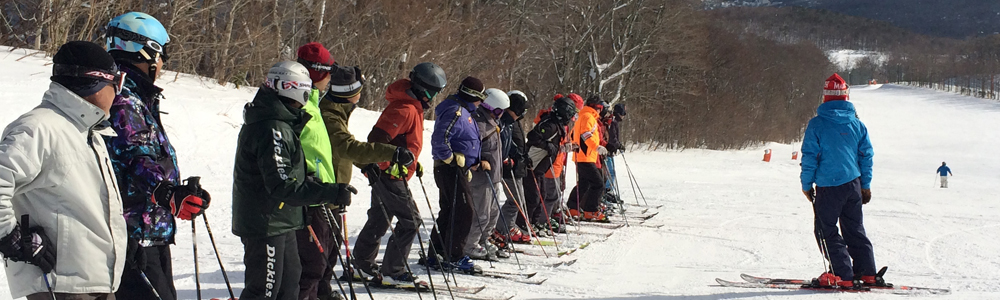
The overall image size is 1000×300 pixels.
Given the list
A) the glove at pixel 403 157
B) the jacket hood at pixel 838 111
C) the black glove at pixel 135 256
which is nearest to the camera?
the black glove at pixel 135 256

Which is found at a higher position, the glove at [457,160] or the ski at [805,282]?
the glove at [457,160]

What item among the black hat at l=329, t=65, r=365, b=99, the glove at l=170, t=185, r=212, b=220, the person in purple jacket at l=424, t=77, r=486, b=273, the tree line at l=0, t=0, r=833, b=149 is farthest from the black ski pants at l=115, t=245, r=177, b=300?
the tree line at l=0, t=0, r=833, b=149

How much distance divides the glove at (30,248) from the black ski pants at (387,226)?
8.74 feet

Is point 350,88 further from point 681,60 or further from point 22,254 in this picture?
point 681,60

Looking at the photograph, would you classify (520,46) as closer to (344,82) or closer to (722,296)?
(722,296)

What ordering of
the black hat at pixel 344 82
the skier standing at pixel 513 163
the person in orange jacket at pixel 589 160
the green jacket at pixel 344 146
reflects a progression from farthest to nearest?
the person in orange jacket at pixel 589 160, the skier standing at pixel 513 163, the black hat at pixel 344 82, the green jacket at pixel 344 146

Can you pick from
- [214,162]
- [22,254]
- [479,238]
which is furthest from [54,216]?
[214,162]

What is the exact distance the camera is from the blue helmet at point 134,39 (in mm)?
3135

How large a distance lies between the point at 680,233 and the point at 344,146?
18.6 ft

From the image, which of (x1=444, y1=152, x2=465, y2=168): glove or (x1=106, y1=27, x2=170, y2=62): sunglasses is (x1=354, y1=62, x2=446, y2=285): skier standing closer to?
(x1=444, y1=152, x2=465, y2=168): glove

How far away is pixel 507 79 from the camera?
86.2 ft

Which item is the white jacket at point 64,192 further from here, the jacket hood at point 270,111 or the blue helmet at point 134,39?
the jacket hood at point 270,111

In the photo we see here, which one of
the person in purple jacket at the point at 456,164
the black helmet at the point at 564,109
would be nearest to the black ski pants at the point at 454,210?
the person in purple jacket at the point at 456,164

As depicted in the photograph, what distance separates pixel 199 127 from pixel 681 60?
26941 millimetres
